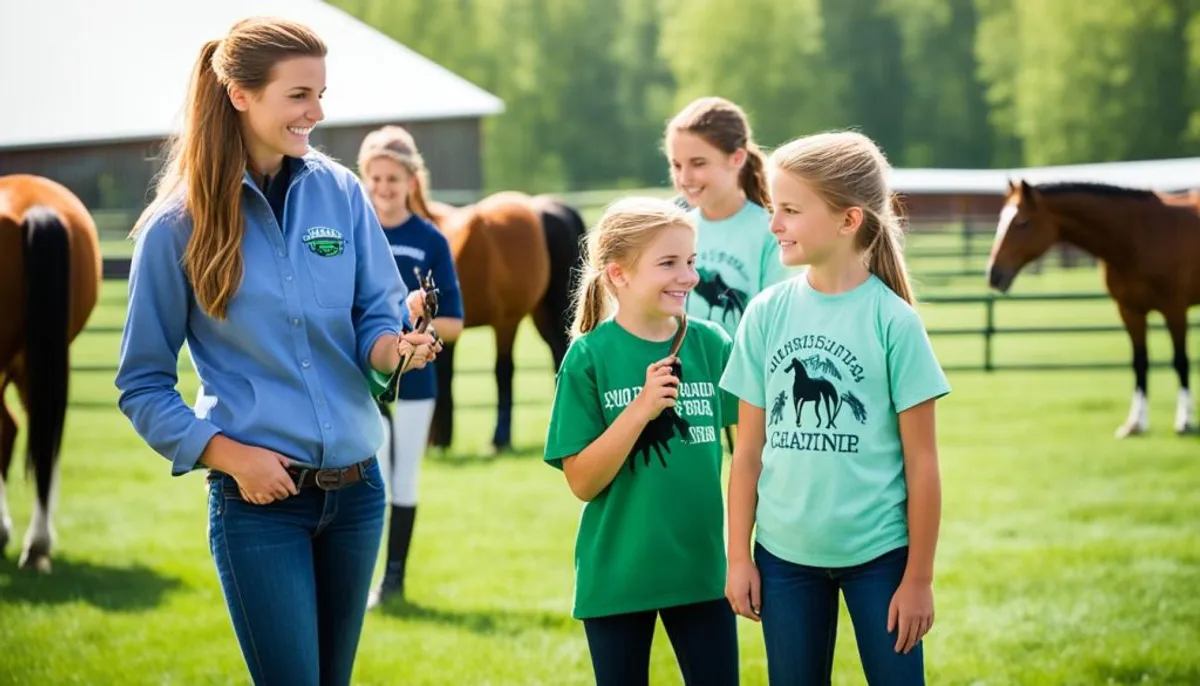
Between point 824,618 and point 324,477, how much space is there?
996 mm

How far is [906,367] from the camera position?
2441 millimetres

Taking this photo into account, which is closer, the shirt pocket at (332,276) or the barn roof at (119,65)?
the shirt pocket at (332,276)

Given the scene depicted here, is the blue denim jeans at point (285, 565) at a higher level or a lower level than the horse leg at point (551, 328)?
higher

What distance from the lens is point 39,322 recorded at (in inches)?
225

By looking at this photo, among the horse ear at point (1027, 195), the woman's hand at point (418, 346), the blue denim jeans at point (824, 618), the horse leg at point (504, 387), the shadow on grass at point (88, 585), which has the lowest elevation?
the horse leg at point (504, 387)

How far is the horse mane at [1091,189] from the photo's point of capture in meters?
9.73

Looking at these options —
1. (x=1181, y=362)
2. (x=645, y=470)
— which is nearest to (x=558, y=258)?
(x=1181, y=362)

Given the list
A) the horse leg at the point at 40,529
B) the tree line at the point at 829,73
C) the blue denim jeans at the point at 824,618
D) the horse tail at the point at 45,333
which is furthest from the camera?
the tree line at the point at 829,73

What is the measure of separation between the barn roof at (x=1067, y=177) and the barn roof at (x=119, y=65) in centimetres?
999

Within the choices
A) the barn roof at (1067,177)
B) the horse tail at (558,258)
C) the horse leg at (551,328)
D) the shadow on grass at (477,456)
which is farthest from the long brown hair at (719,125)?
the barn roof at (1067,177)

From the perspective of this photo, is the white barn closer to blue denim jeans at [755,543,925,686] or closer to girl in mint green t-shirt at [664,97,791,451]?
girl in mint green t-shirt at [664,97,791,451]

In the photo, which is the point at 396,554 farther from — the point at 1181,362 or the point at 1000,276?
the point at 1181,362

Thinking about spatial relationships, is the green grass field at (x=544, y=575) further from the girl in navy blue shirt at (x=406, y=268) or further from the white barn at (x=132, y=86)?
the white barn at (x=132, y=86)

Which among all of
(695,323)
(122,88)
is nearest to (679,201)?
(695,323)
